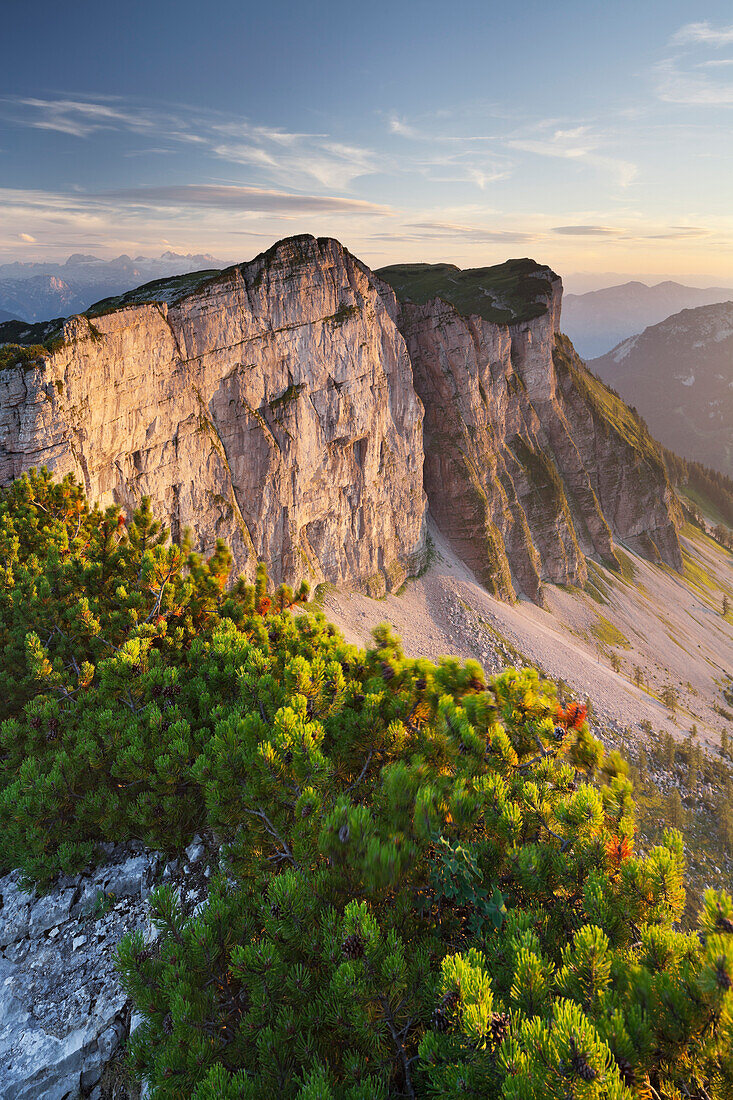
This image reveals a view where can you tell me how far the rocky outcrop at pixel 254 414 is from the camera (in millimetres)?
33281

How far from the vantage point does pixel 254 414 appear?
51750 millimetres

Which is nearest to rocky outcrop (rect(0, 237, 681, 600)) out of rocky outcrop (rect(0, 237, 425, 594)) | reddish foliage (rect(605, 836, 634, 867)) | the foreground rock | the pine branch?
rocky outcrop (rect(0, 237, 425, 594))

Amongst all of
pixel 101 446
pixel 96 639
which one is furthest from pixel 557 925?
pixel 101 446

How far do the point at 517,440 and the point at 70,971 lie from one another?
328 feet

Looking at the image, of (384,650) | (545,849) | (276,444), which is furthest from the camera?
(276,444)

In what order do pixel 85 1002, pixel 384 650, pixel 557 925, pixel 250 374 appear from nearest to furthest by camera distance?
1. pixel 557 925
2. pixel 85 1002
3. pixel 384 650
4. pixel 250 374

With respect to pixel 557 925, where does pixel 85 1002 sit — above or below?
below

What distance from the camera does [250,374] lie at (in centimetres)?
5038

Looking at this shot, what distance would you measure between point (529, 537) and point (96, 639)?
87731 mm

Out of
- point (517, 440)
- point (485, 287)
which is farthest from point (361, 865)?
point (485, 287)

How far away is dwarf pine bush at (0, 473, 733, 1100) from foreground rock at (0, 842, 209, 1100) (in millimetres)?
622

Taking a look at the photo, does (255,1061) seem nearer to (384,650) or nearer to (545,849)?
(545,849)

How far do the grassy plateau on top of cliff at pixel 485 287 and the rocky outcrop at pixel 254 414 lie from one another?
37.7m

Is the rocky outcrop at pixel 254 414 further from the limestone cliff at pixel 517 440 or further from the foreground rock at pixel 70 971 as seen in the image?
the foreground rock at pixel 70 971
